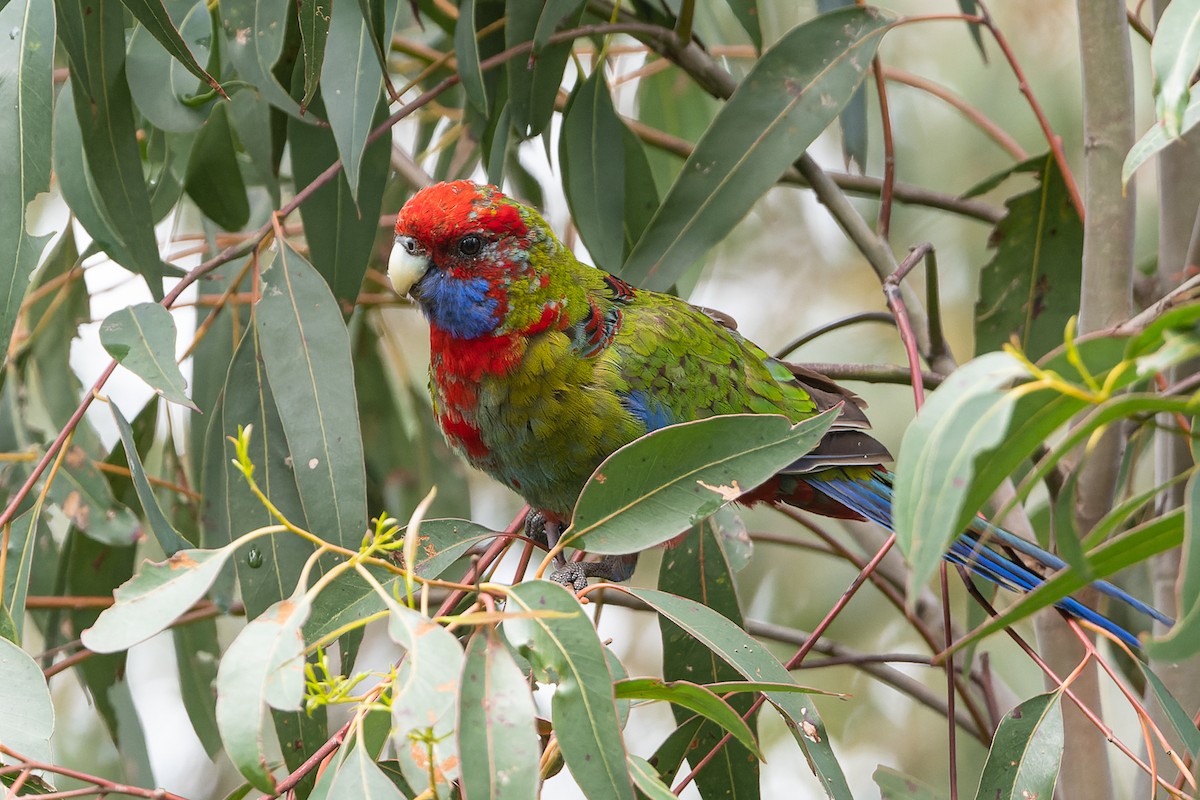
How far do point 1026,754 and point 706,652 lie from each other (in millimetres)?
646

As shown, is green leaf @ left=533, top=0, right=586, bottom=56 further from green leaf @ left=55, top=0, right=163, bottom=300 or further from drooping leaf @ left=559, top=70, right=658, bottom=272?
green leaf @ left=55, top=0, right=163, bottom=300

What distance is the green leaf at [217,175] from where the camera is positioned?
7.66ft

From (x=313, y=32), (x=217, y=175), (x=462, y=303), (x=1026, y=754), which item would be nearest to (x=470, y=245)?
(x=462, y=303)

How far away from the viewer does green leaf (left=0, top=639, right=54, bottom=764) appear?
129 cm

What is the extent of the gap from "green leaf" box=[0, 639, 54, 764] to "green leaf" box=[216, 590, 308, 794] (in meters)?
0.42

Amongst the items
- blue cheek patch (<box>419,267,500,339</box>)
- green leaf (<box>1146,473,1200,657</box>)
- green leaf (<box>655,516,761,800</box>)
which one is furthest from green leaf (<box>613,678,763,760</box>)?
blue cheek patch (<box>419,267,500,339</box>)

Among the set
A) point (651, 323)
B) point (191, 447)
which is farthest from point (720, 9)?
point (191, 447)

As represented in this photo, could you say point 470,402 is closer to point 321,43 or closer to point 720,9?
point 321,43

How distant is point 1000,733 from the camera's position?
1.50m

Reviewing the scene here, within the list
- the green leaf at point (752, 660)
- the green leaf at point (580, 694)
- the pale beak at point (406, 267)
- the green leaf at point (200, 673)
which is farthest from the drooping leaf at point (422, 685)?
the green leaf at point (200, 673)

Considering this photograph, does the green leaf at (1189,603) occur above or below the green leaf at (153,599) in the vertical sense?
above

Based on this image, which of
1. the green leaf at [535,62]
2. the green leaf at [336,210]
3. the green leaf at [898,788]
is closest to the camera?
the green leaf at [898,788]

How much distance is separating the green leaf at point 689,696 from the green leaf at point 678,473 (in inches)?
6.1

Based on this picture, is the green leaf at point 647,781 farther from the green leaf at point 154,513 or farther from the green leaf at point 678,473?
the green leaf at point 154,513
